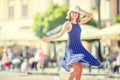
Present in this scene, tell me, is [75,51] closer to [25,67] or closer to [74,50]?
[74,50]

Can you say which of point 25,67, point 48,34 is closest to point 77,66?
point 48,34

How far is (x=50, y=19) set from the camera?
77.0 feet

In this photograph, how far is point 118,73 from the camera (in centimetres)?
1602

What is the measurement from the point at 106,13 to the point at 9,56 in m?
7.94

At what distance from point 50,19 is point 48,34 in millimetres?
5786

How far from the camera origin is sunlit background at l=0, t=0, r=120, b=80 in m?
17.6

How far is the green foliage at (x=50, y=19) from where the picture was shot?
2323 cm

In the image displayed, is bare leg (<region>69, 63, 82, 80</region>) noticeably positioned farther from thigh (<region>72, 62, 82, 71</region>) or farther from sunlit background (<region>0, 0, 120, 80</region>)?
sunlit background (<region>0, 0, 120, 80</region>)

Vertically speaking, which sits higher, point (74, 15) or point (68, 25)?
point (74, 15)

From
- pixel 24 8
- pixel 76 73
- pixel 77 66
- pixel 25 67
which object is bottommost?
pixel 25 67

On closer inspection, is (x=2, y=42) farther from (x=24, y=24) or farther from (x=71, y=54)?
(x=71, y=54)

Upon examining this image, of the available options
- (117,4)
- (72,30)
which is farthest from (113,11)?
(72,30)

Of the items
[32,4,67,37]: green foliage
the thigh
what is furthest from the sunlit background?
the thigh

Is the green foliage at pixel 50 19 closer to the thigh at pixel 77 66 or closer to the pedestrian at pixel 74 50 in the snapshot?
the pedestrian at pixel 74 50
